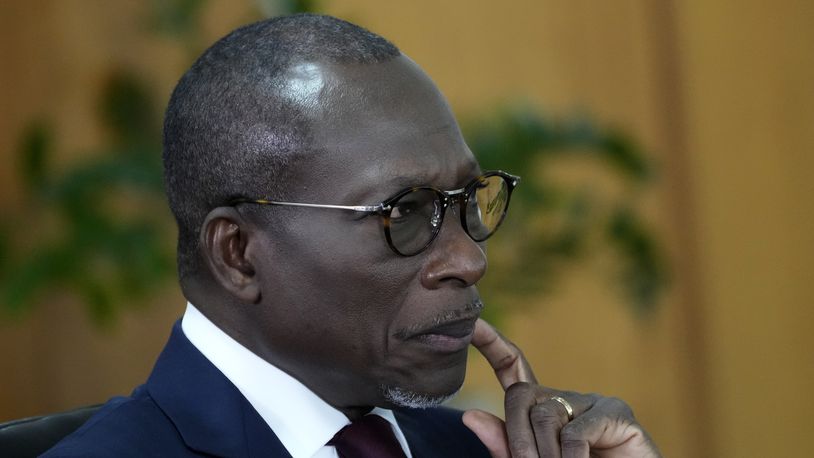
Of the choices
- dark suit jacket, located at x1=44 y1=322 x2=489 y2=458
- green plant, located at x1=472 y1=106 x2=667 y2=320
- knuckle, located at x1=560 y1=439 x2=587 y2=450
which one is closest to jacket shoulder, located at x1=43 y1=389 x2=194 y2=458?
dark suit jacket, located at x1=44 y1=322 x2=489 y2=458

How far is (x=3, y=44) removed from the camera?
3930mm

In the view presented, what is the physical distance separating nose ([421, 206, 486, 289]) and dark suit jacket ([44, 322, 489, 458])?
34 centimetres

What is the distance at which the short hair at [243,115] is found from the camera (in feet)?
5.44

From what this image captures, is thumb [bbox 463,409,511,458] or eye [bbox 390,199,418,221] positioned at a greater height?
eye [bbox 390,199,418,221]

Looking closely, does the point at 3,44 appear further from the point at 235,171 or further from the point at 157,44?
the point at 235,171

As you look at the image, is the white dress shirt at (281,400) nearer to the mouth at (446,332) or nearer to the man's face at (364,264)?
the man's face at (364,264)

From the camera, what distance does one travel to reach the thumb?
1.81 meters

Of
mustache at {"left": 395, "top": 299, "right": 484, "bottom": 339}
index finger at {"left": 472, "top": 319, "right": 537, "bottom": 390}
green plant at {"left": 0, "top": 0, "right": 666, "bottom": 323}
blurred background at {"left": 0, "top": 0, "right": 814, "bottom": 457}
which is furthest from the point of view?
blurred background at {"left": 0, "top": 0, "right": 814, "bottom": 457}

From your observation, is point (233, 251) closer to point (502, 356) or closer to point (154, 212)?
point (502, 356)

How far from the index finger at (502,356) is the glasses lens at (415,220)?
1.25 ft

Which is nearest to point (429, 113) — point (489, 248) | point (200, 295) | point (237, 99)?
point (237, 99)

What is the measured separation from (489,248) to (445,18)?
3.24 feet

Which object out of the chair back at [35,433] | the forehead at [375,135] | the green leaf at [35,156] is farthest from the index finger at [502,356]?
the green leaf at [35,156]

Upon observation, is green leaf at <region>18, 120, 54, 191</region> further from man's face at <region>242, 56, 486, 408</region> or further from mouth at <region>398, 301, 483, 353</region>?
mouth at <region>398, 301, 483, 353</region>
